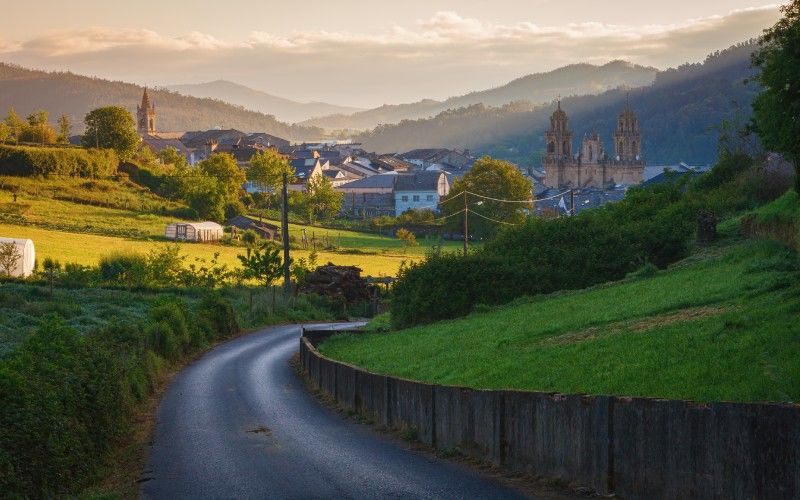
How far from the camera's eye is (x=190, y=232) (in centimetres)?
10725

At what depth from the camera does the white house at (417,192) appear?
569ft

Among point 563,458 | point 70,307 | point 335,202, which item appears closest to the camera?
point 563,458

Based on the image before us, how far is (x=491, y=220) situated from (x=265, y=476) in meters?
104

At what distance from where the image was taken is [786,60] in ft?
74.0

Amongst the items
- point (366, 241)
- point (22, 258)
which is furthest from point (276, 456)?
point (366, 241)

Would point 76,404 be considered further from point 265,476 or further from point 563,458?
point 563,458

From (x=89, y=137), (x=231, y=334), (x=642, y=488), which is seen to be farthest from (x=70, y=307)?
(x=89, y=137)

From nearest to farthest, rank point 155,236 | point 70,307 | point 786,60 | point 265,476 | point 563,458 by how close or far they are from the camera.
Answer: point 563,458
point 265,476
point 786,60
point 70,307
point 155,236

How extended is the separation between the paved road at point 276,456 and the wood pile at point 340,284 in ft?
140

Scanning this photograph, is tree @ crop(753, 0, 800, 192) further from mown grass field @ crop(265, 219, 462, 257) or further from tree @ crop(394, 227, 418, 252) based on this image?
tree @ crop(394, 227, 418, 252)

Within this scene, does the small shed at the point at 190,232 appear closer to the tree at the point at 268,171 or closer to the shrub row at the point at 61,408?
the tree at the point at 268,171

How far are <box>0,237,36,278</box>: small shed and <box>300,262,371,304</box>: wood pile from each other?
1795cm

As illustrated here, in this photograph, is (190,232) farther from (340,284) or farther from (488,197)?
(488,197)

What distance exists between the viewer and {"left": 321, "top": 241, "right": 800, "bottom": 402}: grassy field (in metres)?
16.4
